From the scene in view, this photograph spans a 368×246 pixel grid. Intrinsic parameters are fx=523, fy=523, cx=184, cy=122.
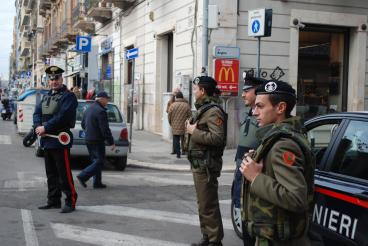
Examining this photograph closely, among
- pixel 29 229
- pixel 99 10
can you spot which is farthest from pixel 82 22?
pixel 29 229

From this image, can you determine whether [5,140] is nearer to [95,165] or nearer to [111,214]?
[95,165]

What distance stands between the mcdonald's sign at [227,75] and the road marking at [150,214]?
792 cm

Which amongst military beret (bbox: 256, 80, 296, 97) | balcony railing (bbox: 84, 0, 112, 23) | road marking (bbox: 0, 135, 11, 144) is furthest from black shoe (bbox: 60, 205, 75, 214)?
balcony railing (bbox: 84, 0, 112, 23)

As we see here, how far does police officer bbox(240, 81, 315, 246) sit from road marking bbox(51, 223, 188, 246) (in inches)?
118

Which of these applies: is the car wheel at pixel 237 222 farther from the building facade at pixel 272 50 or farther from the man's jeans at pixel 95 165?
the building facade at pixel 272 50

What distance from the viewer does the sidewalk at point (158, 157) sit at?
12573mm

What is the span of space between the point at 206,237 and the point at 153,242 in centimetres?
67

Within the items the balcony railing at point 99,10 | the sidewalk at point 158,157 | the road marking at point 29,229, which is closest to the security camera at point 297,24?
the sidewalk at point 158,157

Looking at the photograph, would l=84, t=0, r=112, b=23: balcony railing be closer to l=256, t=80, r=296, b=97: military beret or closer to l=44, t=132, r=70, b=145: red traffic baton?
l=44, t=132, r=70, b=145: red traffic baton

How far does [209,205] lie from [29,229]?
231cm

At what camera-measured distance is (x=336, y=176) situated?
4.26 metres

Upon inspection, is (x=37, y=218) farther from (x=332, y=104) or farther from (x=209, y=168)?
(x=332, y=104)

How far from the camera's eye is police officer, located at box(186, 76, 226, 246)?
5250 mm

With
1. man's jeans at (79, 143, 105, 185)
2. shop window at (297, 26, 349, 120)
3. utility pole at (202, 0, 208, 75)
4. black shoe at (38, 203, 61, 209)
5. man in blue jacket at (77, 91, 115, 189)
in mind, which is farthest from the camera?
shop window at (297, 26, 349, 120)
